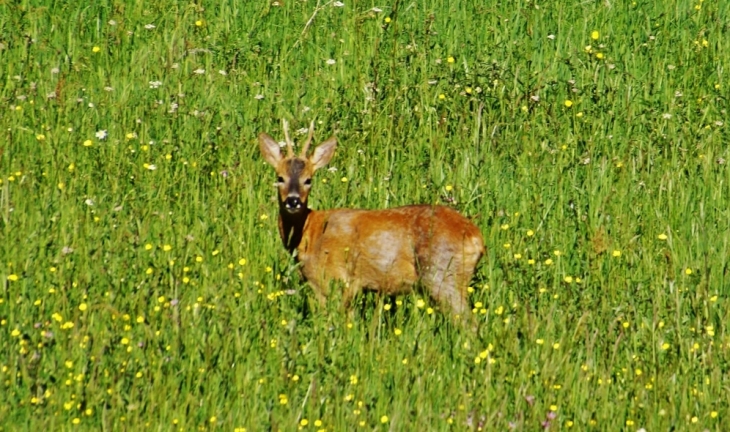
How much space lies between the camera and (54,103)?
8.30 m

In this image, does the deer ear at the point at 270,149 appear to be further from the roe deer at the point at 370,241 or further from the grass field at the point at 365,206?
the grass field at the point at 365,206

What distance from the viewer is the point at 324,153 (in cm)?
771

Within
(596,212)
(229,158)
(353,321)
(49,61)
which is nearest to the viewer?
(353,321)

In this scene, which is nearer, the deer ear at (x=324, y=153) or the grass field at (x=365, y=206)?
the grass field at (x=365, y=206)

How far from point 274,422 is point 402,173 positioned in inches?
129

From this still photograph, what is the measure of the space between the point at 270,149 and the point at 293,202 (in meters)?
0.53

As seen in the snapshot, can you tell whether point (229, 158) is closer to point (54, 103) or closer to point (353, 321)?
point (54, 103)

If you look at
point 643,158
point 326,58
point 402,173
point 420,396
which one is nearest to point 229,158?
point 402,173

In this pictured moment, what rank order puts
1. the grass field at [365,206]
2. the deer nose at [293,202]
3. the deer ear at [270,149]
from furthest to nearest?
1. the deer ear at [270,149]
2. the deer nose at [293,202]
3. the grass field at [365,206]

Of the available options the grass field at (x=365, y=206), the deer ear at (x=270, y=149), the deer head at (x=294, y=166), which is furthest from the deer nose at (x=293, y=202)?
the deer ear at (x=270, y=149)

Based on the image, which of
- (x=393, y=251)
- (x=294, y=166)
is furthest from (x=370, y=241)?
(x=294, y=166)

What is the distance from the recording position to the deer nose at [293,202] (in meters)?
7.28

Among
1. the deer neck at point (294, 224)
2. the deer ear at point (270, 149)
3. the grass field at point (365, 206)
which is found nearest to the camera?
the grass field at point (365, 206)

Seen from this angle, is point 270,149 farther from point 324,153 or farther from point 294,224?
point 294,224
